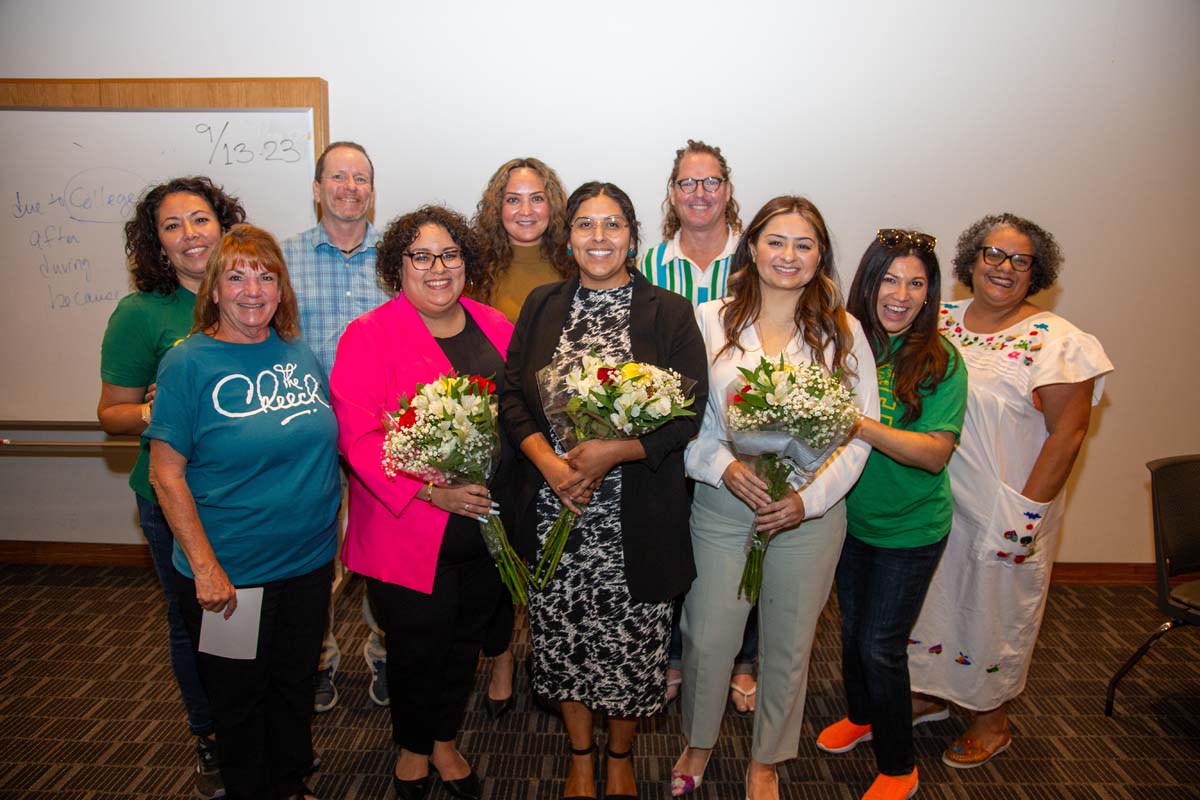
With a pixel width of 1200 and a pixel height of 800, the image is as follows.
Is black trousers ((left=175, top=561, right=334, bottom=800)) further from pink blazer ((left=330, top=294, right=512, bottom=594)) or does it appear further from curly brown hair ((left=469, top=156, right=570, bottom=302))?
curly brown hair ((left=469, top=156, right=570, bottom=302))

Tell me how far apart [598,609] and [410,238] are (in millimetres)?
1317

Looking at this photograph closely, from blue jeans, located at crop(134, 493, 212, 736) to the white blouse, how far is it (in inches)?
69.7

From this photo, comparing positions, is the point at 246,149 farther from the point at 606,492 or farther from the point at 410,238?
the point at 606,492

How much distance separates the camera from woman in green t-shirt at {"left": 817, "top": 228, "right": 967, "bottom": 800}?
2.30 m

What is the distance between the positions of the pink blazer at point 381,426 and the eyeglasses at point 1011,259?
77.8 inches

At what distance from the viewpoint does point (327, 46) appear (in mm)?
3906

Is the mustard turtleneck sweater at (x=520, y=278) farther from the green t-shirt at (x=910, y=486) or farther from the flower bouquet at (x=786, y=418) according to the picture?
the green t-shirt at (x=910, y=486)

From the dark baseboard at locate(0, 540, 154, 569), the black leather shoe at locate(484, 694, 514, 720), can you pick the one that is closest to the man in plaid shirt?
the black leather shoe at locate(484, 694, 514, 720)

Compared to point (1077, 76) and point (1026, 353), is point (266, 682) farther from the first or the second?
point (1077, 76)

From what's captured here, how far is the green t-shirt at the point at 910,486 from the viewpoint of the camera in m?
2.29

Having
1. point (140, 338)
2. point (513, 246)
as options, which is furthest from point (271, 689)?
point (513, 246)

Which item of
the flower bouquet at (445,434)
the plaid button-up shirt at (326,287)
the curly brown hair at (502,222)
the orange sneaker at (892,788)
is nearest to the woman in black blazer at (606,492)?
the flower bouquet at (445,434)

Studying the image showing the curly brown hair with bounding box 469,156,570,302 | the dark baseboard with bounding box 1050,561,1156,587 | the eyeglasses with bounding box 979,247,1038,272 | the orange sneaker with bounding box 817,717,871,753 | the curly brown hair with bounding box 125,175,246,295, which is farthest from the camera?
the dark baseboard with bounding box 1050,561,1156,587

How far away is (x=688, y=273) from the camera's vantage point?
9.78 ft
